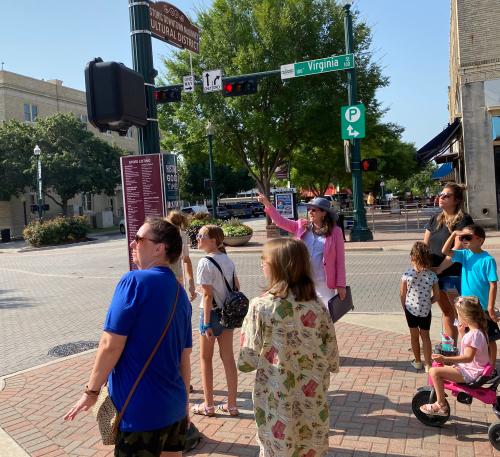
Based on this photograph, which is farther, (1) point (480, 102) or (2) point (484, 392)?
(1) point (480, 102)

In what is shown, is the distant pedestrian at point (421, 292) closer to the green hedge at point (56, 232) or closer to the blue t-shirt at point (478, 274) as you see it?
the blue t-shirt at point (478, 274)

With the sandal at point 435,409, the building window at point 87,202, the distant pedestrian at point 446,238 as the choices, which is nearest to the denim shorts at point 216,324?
the sandal at point 435,409

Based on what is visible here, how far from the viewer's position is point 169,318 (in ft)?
8.73

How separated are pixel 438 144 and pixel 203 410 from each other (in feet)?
64.2

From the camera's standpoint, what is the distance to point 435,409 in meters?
4.08

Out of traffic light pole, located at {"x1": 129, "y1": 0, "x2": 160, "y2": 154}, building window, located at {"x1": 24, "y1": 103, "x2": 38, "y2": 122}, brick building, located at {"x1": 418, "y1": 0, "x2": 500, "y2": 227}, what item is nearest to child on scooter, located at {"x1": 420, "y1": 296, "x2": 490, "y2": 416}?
traffic light pole, located at {"x1": 129, "y1": 0, "x2": 160, "y2": 154}

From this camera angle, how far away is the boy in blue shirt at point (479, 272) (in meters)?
4.46

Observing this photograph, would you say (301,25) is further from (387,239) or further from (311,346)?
(311,346)

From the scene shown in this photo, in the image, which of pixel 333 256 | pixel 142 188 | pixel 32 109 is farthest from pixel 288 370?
pixel 32 109

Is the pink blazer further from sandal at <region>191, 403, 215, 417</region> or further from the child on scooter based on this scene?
sandal at <region>191, 403, 215, 417</region>

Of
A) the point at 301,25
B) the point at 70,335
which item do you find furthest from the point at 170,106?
the point at 70,335

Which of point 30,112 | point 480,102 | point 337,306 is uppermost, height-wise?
point 30,112

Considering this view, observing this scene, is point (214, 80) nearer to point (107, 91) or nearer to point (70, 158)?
point (107, 91)

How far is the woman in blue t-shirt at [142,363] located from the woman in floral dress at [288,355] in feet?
1.40
